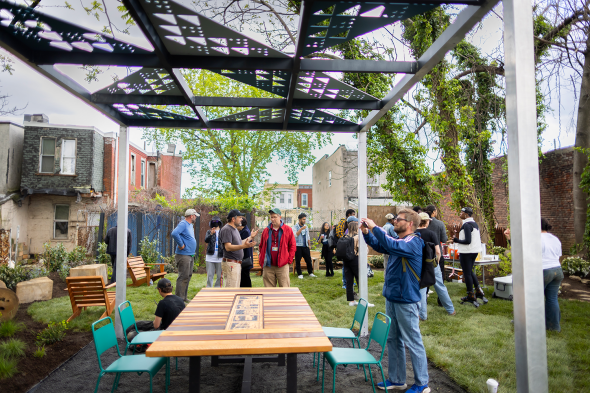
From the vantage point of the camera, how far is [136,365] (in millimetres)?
3447

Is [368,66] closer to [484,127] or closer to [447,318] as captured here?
[447,318]

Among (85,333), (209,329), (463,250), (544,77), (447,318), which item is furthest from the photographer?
(544,77)

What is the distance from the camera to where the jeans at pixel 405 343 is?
382cm

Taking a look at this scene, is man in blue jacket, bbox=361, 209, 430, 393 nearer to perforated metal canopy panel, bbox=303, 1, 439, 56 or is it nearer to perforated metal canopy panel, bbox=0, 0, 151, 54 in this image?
perforated metal canopy panel, bbox=303, 1, 439, 56

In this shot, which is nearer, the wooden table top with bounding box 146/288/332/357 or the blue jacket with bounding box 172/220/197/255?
the wooden table top with bounding box 146/288/332/357

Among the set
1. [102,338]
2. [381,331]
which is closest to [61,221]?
[102,338]

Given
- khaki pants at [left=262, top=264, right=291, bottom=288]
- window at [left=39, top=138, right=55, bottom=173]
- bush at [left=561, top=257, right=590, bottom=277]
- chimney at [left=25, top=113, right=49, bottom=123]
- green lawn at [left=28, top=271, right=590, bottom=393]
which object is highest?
chimney at [left=25, top=113, right=49, bottom=123]

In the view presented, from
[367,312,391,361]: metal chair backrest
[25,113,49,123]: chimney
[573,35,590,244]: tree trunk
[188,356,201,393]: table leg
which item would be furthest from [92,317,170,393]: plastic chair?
[25,113,49,123]: chimney

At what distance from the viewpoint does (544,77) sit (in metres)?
8.34

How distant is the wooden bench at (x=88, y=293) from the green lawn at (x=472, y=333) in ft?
1.09

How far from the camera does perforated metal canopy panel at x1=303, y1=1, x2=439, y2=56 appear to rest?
2609 mm

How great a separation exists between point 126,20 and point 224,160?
52.6 ft

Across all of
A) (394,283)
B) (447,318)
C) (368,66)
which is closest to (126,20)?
(368,66)

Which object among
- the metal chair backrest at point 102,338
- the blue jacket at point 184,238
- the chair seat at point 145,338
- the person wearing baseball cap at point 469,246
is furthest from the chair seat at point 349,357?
the person wearing baseball cap at point 469,246
